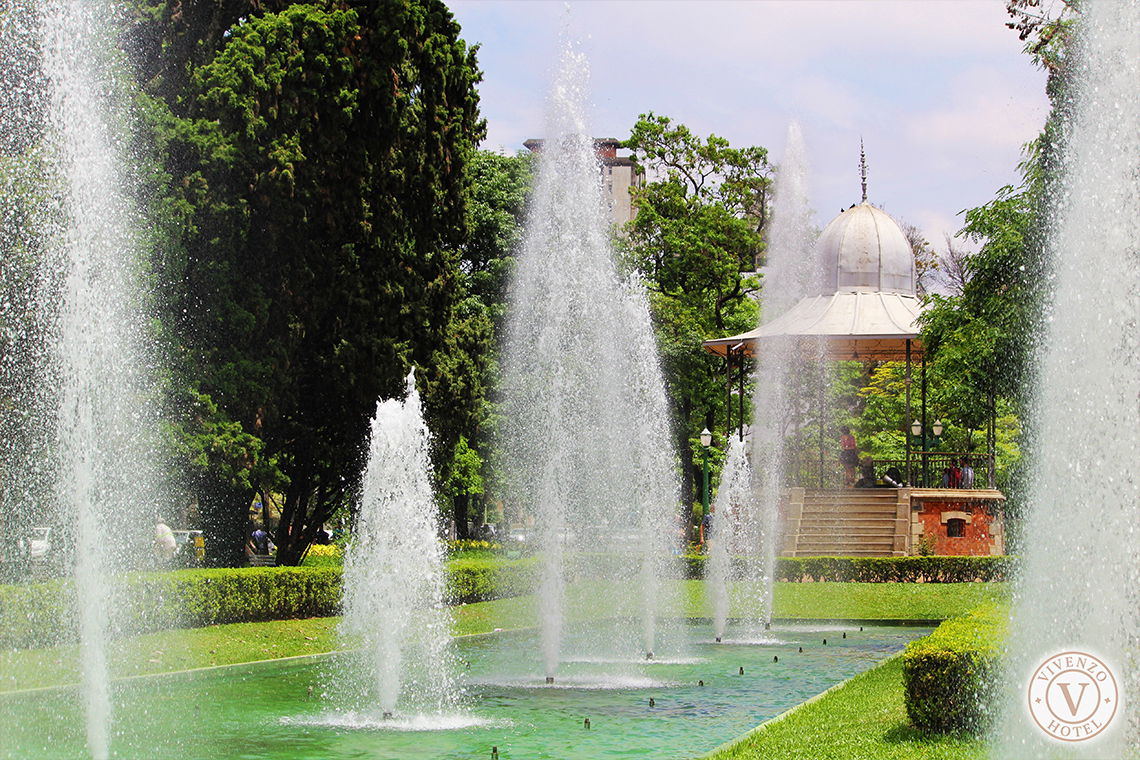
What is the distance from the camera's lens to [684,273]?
4641cm

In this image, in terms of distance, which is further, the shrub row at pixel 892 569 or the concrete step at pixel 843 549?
the concrete step at pixel 843 549

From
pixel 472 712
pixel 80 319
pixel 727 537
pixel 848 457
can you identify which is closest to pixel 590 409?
pixel 727 537

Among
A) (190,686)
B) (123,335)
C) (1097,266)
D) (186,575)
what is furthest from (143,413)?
(1097,266)

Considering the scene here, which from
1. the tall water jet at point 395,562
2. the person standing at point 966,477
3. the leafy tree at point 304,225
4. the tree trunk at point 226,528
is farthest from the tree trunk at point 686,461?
the tall water jet at point 395,562

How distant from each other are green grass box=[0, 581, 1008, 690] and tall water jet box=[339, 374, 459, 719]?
116 inches

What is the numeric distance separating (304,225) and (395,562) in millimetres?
10171

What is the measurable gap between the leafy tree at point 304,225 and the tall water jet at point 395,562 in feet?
22.3

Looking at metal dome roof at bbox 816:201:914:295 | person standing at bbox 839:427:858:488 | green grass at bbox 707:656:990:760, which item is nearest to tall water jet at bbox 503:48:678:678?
green grass at bbox 707:656:990:760

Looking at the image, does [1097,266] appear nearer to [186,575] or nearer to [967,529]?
[186,575]

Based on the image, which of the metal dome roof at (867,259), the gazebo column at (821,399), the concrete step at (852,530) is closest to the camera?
the concrete step at (852,530)

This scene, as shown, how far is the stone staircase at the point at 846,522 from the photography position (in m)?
32.5

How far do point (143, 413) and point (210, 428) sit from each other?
1175 millimetres

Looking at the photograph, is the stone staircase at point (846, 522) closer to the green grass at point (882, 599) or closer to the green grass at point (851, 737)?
the green grass at point (882, 599)

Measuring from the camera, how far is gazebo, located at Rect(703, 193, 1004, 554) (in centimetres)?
3303
